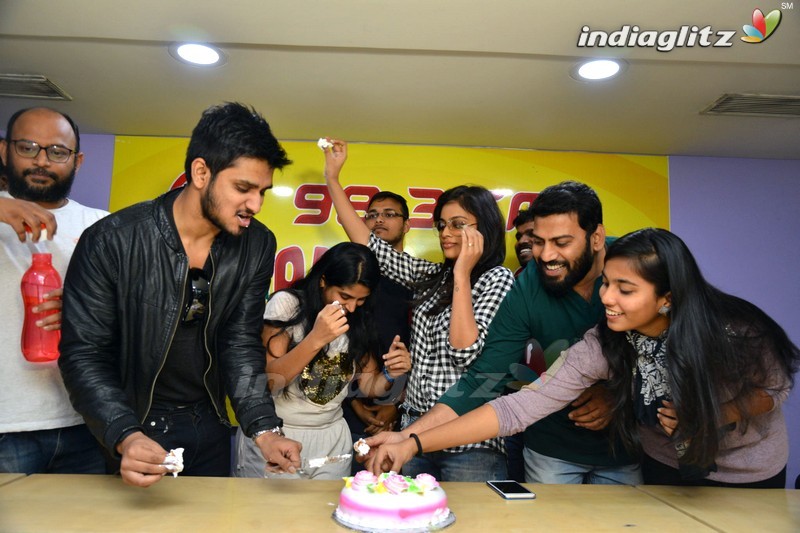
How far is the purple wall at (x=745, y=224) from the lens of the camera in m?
3.50

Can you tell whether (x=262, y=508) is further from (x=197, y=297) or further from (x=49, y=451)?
(x=49, y=451)

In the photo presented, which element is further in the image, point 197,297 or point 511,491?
point 197,297

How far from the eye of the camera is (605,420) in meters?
1.79

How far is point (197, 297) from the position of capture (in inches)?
67.1

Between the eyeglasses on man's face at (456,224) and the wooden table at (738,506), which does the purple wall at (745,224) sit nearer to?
the eyeglasses on man's face at (456,224)

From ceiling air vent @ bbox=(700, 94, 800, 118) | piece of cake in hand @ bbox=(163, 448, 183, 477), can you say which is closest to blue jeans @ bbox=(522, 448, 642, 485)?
piece of cake in hand @ bbox=(163, 448, 183, 477)

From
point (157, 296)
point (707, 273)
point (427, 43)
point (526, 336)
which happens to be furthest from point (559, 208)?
point (707, 273)

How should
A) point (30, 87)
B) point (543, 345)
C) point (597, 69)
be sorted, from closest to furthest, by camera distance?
point (543, 345) < point (597, 69) < point (30, 87)

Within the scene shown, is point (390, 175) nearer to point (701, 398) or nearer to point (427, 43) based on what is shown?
point (427, 43)

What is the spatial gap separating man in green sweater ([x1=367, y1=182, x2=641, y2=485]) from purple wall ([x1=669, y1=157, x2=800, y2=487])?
184 centimetres

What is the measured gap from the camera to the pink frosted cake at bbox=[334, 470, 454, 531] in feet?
4.12

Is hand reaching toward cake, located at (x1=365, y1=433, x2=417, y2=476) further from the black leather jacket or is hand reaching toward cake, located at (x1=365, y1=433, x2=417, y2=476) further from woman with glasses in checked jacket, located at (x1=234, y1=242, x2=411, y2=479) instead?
woman with glasses in checked jacket, located at (x1=234, y1=242, x2=411, y2=479)

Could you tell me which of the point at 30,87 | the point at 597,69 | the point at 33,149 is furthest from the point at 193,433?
the point at 597,69

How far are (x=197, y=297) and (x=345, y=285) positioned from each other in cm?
62
